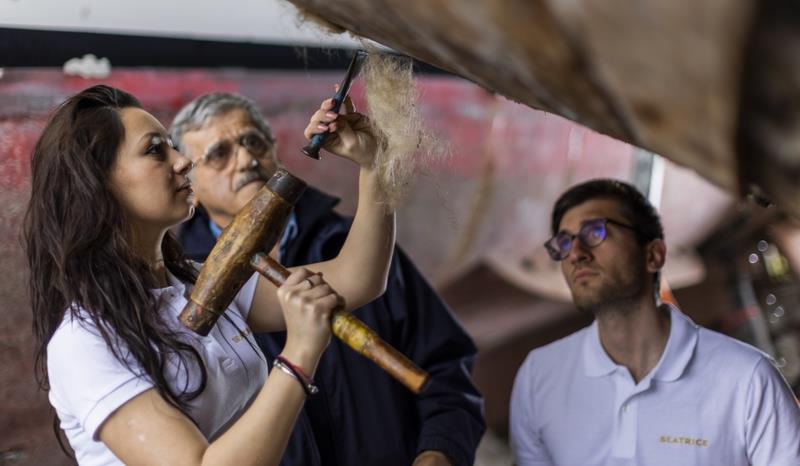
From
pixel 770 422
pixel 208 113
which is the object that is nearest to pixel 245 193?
pixel 208 113

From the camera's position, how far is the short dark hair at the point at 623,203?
8.01 feet

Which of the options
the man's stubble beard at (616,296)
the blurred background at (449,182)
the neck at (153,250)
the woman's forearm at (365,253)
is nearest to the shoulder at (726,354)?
the man's stubble beard at (616,296)

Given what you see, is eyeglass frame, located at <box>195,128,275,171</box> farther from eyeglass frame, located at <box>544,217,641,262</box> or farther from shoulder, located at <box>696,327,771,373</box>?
shoulder, located at <box>696,327,771,373</box>

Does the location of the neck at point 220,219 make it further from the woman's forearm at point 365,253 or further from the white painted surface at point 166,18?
the woman's forearm at point 365,253

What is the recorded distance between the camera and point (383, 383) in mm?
2336

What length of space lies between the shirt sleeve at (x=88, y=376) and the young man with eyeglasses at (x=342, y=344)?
77 cm

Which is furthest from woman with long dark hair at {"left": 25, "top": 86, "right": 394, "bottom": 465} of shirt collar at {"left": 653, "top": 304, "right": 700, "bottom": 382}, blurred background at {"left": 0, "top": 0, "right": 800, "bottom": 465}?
shirt collar at {"left": 653, "top": 304, "right": 700, "bottom": 382}

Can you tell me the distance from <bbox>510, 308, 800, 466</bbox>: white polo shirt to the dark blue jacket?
0.60 feet

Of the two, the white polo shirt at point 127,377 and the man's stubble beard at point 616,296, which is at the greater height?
the man's stubble beard at point 616,296

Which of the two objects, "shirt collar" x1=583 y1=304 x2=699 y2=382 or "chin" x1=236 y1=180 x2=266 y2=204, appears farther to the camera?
"chin" x1=236 y1=180 x2=266 y2=204

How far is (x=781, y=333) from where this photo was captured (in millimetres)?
4020

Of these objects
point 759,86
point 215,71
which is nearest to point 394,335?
point 215,71

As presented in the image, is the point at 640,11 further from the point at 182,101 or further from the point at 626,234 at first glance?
the point at 182,101

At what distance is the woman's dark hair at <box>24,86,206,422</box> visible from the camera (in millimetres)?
1532
